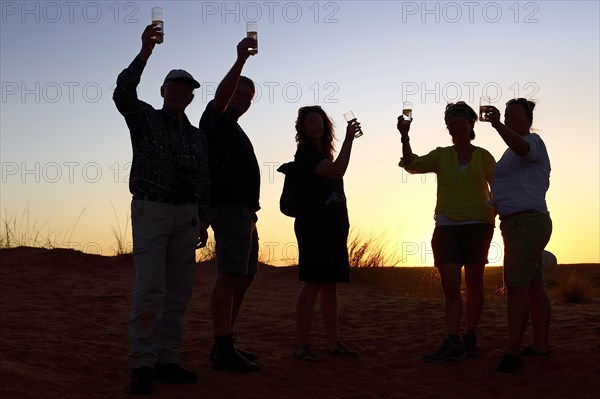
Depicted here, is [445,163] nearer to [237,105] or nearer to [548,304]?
[548,304]

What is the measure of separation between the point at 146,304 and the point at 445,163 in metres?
2.57

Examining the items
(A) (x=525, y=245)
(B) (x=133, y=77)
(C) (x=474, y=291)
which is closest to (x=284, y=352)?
(C) (x=474, y=291)

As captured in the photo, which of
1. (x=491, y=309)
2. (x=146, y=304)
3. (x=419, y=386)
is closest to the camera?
(x=146, y=304)

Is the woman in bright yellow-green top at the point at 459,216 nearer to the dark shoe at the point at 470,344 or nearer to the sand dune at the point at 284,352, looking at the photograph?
the dark shoe at the point at 470,344

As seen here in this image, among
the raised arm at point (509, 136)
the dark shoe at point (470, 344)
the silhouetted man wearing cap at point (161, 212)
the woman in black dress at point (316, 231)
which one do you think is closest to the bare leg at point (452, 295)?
the dark shoe at point (470, 344)

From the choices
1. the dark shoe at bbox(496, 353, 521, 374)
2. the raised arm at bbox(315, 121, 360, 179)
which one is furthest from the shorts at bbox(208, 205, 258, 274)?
the dark shoe at bbox(496, 353, 521, 374)

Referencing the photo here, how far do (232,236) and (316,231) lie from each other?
84 centimetres

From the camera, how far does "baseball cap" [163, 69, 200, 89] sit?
436cm

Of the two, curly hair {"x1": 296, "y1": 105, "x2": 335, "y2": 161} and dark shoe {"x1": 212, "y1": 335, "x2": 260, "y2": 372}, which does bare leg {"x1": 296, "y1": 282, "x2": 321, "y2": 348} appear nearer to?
dark shoe {"x1": 212, "y1": 335, "x2": 260, "y2": 372}

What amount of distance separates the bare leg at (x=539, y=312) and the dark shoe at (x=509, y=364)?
0.40 m

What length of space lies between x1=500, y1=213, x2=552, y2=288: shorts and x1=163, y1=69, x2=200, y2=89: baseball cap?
7.65 feet

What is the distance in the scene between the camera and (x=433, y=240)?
5496 millimetres

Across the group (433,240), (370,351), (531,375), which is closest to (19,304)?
(370,351)

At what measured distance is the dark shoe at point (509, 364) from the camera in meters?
4.95
